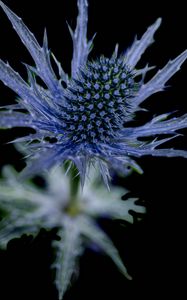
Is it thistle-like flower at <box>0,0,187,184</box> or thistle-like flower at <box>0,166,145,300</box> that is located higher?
thistle-like flower at <box>0,0,187,184</box>

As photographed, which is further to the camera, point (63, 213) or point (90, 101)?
point (63, 213)

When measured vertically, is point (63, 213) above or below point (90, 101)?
below

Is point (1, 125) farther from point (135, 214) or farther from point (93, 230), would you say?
point (135, 214)

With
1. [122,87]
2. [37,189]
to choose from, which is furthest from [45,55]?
[37,189]
